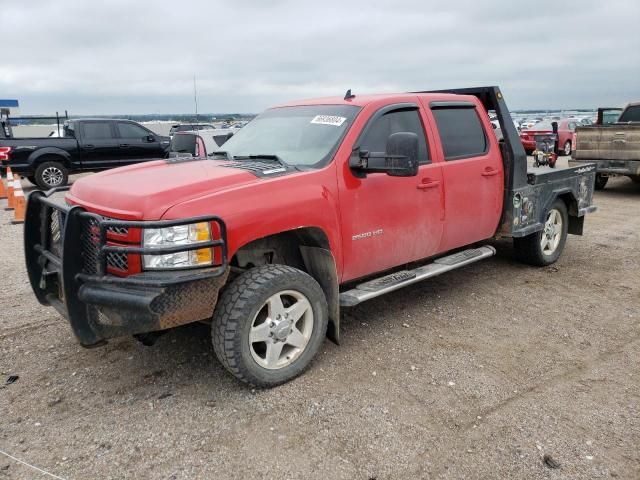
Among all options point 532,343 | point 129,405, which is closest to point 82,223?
point 129,405

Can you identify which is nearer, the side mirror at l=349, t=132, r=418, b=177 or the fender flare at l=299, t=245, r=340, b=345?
the side mirror at l=349, t=132, r=418, b=177

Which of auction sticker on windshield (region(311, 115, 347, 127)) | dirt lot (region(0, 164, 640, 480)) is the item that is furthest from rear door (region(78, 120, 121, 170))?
auction sticker on windshield (region(311, 115, 347, 127))

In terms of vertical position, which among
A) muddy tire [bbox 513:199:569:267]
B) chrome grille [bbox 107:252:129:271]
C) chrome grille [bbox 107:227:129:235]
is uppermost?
chrome grille [bbox 107:227:129:235]

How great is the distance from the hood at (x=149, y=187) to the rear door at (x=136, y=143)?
438 inches

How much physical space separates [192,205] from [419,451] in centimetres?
183

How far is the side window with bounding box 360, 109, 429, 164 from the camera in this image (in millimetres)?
4129

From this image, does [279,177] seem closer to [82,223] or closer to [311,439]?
[82,223]

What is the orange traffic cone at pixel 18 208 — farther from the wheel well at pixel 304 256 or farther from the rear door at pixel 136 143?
the wheel well at pixel 304 256

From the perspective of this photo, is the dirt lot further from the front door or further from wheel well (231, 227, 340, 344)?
A: the front door

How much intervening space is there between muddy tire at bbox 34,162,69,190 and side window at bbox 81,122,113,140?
1.06m

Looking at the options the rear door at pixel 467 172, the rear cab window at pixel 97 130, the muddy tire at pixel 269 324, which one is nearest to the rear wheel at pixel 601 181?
the rear door at pixel 467 172

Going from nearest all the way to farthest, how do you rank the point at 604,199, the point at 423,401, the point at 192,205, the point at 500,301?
the point at 192,205
the point at 423,401
the point at 500,301
the point at 604,199

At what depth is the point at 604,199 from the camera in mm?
11180

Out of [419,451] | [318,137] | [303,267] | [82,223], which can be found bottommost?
[419,451]
